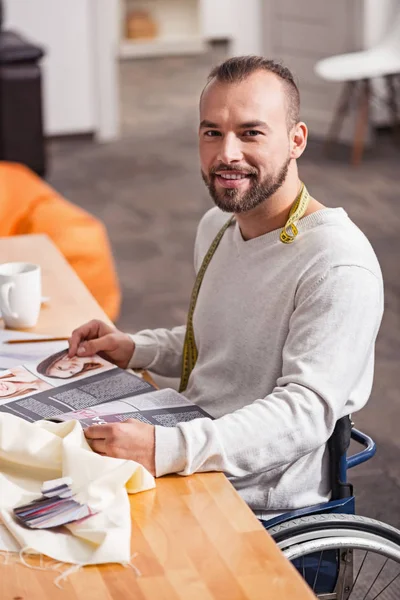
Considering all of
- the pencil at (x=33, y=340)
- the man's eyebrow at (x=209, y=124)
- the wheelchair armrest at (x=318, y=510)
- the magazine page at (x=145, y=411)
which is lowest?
the wheelchair armrest at (x=318, y=510)

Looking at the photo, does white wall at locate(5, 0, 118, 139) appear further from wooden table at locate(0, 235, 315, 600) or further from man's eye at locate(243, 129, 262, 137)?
wooden table at locate(0, 235, 315, 600)

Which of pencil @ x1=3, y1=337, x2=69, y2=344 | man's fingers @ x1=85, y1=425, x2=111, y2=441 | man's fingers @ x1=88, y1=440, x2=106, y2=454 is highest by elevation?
man's fingers @ x1=85, y1=425, x2=111, y2=441

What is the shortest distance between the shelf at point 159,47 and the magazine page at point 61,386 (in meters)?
9.12

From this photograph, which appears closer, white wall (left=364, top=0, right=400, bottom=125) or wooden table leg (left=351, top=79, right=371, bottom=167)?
wooden table leg (left=351, top=79, right=371, bottom=167)

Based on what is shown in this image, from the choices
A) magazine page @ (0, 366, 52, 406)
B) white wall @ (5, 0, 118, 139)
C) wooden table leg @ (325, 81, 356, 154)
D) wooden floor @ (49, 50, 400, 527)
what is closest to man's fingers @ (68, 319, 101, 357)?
magazine page @ (0, 366, 52, 406)

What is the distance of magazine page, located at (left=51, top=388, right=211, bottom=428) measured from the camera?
1.42 metres

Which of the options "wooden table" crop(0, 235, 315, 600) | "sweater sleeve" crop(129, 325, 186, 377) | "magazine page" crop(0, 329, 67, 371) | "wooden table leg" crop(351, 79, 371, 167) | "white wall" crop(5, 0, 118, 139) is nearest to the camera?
"wooden table" crop(0, 235, 315, 600)

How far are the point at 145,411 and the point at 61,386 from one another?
18cm

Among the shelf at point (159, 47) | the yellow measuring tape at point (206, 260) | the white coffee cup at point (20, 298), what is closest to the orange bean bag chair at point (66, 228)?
the white coffee cup at point (20, 298)

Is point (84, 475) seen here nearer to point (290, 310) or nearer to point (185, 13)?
point (290, 310)

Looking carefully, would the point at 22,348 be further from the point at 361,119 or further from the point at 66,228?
the point at 361,119

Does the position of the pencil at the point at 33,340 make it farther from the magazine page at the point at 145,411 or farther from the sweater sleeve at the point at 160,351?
the magazine page at the point at 145,411

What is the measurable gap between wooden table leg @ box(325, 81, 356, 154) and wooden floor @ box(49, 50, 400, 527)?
0.40ft

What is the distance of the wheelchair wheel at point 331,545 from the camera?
135 cm
